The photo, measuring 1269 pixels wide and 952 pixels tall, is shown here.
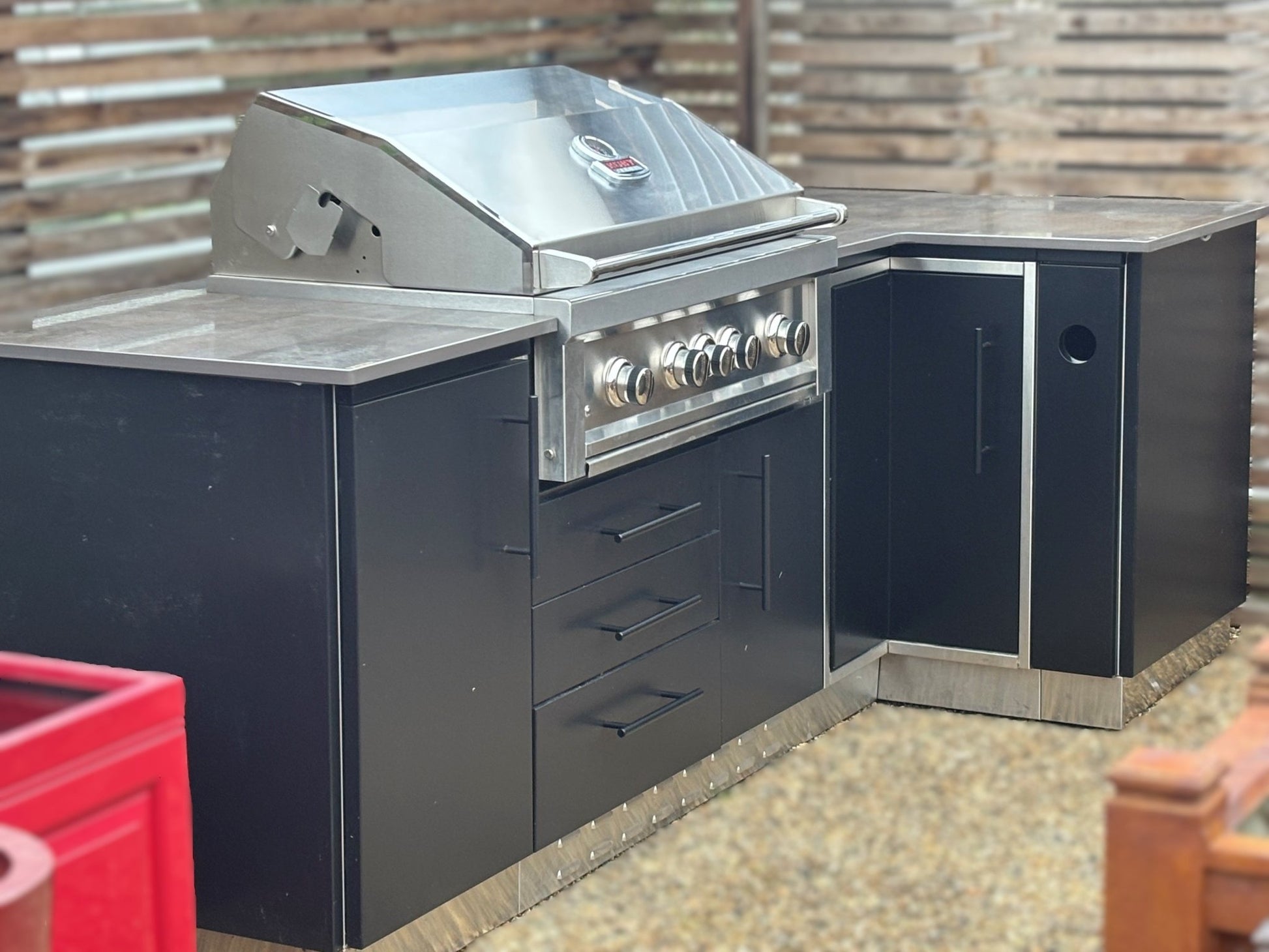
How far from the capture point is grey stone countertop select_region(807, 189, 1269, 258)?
12.6 ft

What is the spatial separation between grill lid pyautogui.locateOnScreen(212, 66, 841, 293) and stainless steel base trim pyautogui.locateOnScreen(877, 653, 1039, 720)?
3.61 ft

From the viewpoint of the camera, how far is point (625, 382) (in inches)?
122

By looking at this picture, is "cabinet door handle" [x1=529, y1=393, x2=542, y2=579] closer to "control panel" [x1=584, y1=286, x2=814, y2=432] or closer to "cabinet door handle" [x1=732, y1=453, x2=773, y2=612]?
"control panel" [x1=584, y1=286, x2=814, y2=432]

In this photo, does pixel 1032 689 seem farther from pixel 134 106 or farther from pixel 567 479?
pixel 134 106

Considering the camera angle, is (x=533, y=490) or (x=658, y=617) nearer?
(x=533, y=490)

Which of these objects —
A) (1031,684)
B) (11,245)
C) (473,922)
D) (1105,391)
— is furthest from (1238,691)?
(11,245)

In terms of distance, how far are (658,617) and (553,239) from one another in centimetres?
66

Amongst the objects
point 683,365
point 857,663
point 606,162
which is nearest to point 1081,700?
point 857,663

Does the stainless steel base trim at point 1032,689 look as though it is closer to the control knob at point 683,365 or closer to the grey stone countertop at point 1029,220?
the grey stone countertop at point 1029,220

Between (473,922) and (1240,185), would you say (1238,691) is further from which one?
(473,922)

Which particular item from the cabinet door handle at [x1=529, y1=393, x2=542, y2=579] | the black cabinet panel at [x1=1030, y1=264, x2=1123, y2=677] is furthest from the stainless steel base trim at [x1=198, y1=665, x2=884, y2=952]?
the cabinet door handle at [x1=529, y1=393, x2=542, y2=579]

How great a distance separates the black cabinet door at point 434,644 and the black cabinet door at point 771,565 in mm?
618

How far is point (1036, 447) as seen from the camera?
396cm

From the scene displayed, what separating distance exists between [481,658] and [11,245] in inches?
70.1
